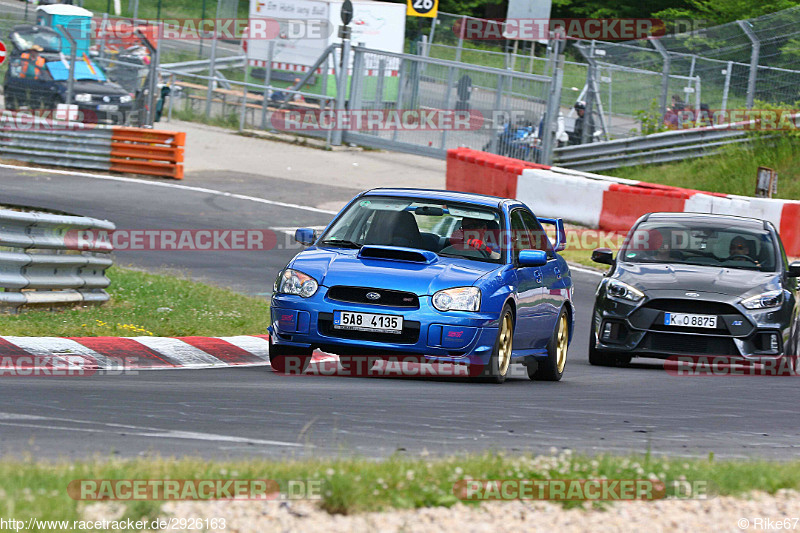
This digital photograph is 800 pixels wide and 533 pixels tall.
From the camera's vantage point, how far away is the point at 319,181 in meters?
25.8

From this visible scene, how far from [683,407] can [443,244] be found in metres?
2.34

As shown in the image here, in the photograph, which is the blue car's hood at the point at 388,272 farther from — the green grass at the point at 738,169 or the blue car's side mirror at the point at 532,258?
the green grass at the point at 738,169

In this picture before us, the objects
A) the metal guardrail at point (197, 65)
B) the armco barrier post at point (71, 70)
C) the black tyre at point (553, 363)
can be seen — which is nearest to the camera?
the black tyre at point (553, 363)

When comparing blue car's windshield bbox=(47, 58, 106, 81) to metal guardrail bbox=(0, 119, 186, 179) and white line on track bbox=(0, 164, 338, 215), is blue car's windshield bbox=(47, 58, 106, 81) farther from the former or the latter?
white line on track bbox=(0, 164, 338, 215)

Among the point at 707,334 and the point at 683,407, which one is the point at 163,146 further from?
the point at 683,407

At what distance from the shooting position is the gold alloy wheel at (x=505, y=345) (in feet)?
30.5

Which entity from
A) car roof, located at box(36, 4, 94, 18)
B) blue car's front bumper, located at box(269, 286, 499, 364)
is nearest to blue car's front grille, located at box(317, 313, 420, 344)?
blue car's front bumper, located at box(269, 286, 499, 364)

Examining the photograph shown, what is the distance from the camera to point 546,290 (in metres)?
10.4

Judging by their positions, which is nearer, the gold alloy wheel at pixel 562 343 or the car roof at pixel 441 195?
the car roof at pixel 441 195

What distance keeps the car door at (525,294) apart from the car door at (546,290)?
50 mm

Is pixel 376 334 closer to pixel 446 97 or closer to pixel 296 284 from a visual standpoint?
pixel 296 284

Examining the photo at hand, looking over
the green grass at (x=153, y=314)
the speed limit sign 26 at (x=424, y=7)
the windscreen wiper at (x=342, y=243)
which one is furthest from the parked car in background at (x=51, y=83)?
the windscreen wiper at (x=342, y=243)

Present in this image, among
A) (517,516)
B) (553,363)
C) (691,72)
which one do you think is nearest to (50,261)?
(553,363)

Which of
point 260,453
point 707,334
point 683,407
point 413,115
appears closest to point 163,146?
point 413,115
